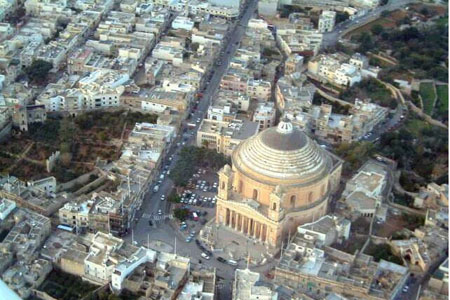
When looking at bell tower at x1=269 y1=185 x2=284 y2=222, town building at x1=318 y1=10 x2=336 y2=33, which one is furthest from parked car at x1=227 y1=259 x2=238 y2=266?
town building at x1=318 y1=10 x2=336 y2=33

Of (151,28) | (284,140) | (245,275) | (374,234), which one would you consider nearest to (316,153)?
(284,140)

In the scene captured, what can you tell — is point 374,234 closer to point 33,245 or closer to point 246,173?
point 246,173

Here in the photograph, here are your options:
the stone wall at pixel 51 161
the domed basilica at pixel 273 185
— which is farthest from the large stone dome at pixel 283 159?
the stone wall at pixel 51 161

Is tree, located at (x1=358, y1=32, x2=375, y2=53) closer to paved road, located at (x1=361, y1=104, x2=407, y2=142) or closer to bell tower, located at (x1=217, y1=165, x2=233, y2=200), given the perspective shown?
paved road, located at (x1=361, y1=104, x2=407, y2=142)

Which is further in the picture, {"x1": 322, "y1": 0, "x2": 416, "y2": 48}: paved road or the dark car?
{"x1": 322, "y1": 0, "x2": 416, "y2": 48}: paved road

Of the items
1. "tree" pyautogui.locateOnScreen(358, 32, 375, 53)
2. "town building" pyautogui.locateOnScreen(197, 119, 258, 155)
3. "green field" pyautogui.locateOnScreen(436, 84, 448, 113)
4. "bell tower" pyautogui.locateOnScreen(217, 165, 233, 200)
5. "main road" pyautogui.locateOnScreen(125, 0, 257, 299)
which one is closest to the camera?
"main road" pyautogui.locateOnScreen(125, 0, 257, 299)

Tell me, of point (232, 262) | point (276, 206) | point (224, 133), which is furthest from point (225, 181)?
point (224, 133)

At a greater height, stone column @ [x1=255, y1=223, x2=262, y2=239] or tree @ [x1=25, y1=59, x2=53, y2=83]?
tree @ [x1=25, y1=59, x2=53, y2=83]

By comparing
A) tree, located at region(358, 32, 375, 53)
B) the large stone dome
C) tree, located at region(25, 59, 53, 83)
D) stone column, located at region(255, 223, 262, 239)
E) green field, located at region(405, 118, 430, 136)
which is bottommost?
stone column, located at region(255, 223, 262, 239)
